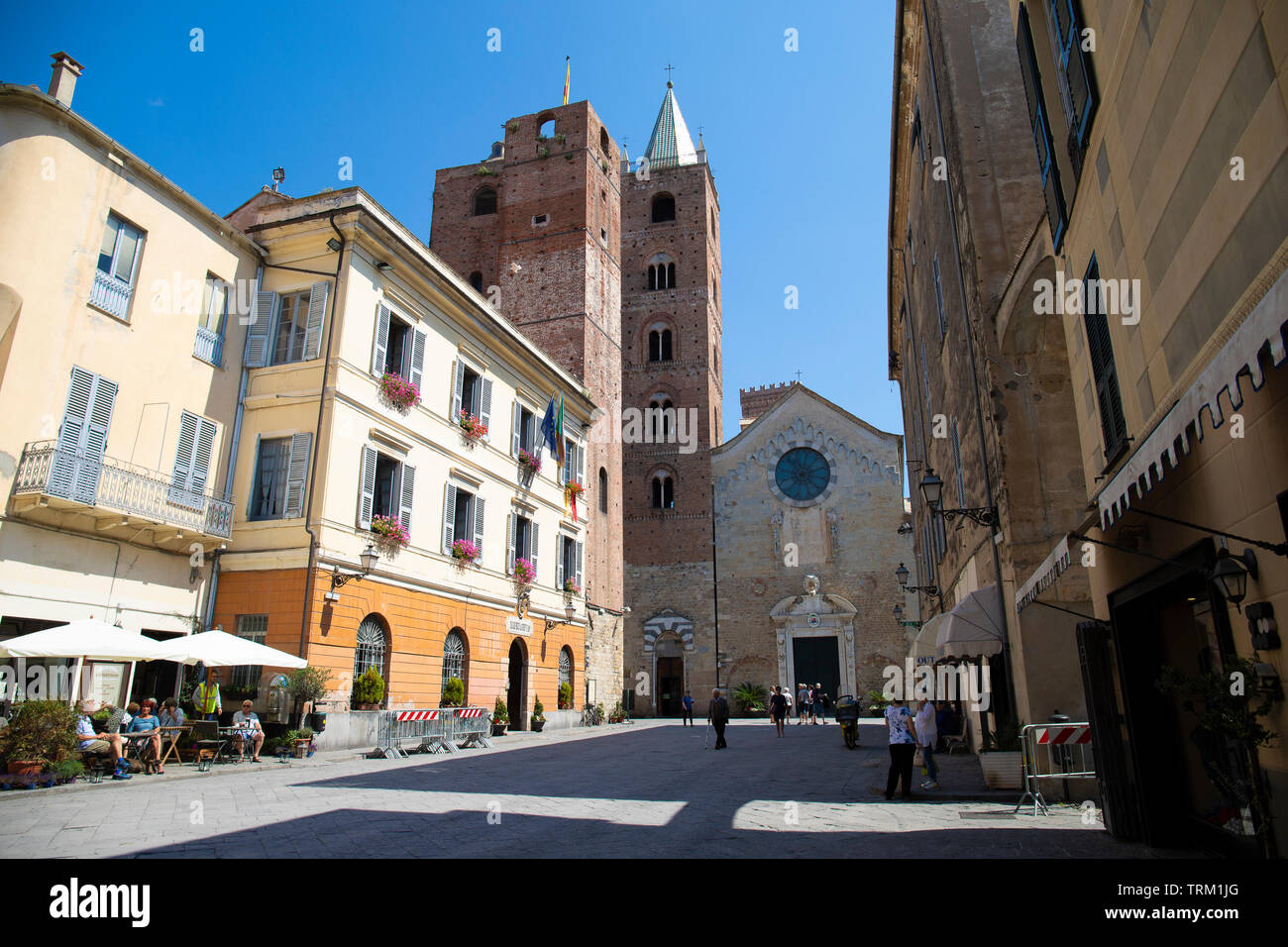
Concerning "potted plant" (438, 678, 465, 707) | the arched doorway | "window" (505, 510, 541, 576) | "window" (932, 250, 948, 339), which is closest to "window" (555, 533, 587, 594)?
"window" (505, 510, 541, 576)

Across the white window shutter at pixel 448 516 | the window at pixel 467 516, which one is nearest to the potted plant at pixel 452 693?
the white window shutter at pixel 448 516

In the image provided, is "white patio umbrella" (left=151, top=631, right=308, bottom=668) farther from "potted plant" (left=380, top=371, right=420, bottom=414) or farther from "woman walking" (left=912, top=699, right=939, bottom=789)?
"woman walking" (left=912, top=699, right=939, bottom=789)

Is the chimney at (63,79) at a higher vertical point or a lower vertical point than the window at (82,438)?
higher

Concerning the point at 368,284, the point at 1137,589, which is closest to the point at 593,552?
the point at 368,284

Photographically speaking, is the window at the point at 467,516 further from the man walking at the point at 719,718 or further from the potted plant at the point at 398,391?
the man walking at the point at 719,718

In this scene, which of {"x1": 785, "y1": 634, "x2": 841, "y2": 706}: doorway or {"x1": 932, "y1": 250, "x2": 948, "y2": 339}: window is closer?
{"x1": 932, "y1": 250, "x2": 948, "y2": 339}: window

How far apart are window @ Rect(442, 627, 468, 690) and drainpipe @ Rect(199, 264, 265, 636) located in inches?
187

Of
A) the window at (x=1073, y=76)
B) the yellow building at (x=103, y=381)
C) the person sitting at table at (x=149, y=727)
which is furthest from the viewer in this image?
the yellow building at (x=103, y=381)

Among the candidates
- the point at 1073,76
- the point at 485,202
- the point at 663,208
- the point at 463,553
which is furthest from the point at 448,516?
the point at 663,208

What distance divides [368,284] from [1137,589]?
46.8 ft

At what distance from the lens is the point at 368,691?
47.1ft

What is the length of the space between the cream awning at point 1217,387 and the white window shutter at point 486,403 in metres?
16.3

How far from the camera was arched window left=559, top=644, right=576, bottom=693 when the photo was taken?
22875 mm

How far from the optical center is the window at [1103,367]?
Result: 611 cm
